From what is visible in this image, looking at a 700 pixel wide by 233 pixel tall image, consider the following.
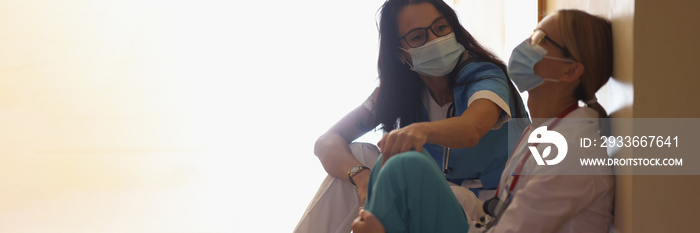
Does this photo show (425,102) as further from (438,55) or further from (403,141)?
(403,141)

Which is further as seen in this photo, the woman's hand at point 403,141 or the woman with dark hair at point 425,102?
the woman with dark hair at point 425,102

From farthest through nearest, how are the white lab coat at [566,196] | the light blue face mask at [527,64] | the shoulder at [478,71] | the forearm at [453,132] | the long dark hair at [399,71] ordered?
the long dark hair at [399,71], the shoulder at [478,71], the forearm at [453,132], the light blue face mask at [527,64], the white lab coat at [566,196]

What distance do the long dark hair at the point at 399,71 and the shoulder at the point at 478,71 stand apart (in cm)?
4

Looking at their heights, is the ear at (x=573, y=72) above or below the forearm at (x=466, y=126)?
above

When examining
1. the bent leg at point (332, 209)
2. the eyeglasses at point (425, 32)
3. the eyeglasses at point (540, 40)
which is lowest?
the bent leg at point (332, 209)

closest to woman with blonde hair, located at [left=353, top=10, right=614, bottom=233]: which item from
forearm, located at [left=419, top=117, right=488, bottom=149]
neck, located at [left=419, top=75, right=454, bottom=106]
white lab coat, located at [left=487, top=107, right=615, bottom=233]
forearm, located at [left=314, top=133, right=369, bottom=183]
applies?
white lab coat, located at [left=487, top=107, right=615, bottom=233]

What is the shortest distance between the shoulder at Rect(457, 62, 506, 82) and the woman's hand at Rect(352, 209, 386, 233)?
61 cm

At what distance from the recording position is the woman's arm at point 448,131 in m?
1.46

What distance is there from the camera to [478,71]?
6.00 feet

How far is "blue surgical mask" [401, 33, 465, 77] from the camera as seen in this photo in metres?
1.86

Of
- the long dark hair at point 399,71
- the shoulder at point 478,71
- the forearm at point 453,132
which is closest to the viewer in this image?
the forearm at point 453,132

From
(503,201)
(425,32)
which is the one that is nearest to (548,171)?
(503,201)

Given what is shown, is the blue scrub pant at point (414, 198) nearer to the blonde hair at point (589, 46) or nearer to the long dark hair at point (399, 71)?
the blonde hair at point (589, 46)

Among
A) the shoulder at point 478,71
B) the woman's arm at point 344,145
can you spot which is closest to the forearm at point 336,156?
the woman's arm at point 344,145
